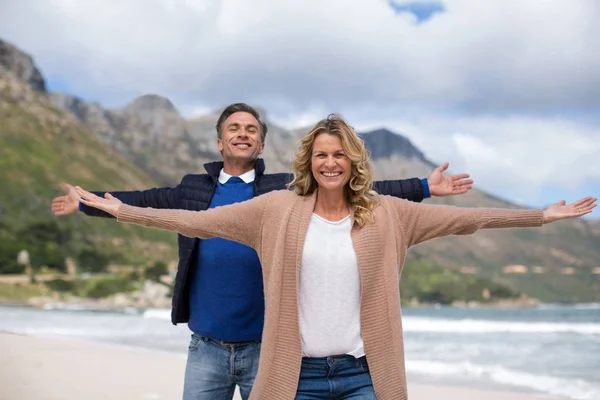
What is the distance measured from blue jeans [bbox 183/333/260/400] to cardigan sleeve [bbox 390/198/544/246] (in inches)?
Answer: 38.1

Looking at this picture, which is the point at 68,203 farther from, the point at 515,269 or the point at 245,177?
the point at 515,269

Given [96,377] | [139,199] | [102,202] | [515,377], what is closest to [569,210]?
[102,202]

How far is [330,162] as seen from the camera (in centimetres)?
257

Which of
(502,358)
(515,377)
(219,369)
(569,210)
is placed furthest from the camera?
(502,358)

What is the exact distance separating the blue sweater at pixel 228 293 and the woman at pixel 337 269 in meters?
0.54

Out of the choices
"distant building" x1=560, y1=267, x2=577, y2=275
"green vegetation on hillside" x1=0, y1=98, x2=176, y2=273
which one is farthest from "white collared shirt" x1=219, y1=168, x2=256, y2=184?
"distant building" x1=560, y1=267, x2=577, y2=275

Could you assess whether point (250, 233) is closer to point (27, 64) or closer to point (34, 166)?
point (34, 166)

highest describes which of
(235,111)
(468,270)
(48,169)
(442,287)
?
(48,169)

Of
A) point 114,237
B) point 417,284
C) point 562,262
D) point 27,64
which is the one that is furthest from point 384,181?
point 562,262

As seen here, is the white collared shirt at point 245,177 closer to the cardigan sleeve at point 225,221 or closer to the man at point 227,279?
the man at point 227,279

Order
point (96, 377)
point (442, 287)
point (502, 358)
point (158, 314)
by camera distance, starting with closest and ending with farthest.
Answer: point (96, 377)
point (502, 358)
point (158, 314)
point (442, 287)

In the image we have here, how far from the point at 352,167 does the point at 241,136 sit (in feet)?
3.07

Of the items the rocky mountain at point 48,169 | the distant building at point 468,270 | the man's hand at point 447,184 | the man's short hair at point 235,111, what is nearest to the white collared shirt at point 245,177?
the man's short hair at point 235,111

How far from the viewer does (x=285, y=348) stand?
2.52 metres
